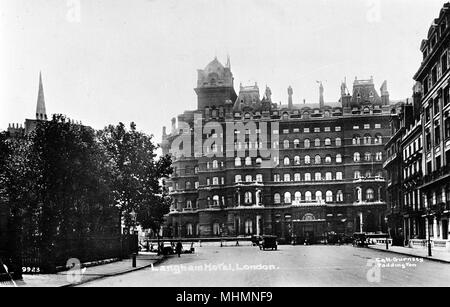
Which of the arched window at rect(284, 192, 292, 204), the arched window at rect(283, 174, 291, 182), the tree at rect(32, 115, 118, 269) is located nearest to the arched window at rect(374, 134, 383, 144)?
the arched window at rect(283, 174, 291, 182)

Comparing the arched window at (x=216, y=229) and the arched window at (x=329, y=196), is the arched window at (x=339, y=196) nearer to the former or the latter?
the arched window at (x=329, y=196)

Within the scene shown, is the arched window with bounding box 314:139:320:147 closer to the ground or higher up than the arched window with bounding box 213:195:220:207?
higher up

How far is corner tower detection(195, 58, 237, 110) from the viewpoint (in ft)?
242

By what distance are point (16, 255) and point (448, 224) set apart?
33.5 metres

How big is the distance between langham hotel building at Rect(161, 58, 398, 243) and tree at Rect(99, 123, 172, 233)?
39.7 metres

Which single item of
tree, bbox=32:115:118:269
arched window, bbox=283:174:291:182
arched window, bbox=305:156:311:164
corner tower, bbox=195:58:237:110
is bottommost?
tree, bbox=32:115:118:269

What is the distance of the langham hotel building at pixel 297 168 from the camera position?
95625 millimetres

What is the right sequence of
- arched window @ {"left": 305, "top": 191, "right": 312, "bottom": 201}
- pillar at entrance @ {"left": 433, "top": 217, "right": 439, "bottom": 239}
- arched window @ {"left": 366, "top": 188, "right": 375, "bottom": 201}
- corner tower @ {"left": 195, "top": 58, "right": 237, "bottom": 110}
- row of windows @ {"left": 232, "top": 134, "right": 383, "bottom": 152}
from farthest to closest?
arched window @ {"left": 305, "top": 191, "right": 312, "bottom": 201}, row of windows @ {"left": 232, "top": 134, "right": 383, "bottom": 152}, arched window @ {"left": 366, "top": 188, "right": 375, "bottom": 201}, corner tower @ {"left": 195, "top": 58, "right": 237, "bottom": 110}, pillar at entrance @ {"left": 433, "top": 217, "right": 439, "bottom": 239}

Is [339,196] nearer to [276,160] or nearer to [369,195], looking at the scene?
[369,195]

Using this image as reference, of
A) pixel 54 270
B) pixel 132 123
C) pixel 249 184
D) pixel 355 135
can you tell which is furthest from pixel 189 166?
pixel 54 270

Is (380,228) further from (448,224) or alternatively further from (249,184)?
(448,224)

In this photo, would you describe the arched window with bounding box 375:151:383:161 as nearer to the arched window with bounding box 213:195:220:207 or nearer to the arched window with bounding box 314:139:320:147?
the arched window with bounding box 314:139:320:147

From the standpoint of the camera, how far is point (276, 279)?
21.2 meters
